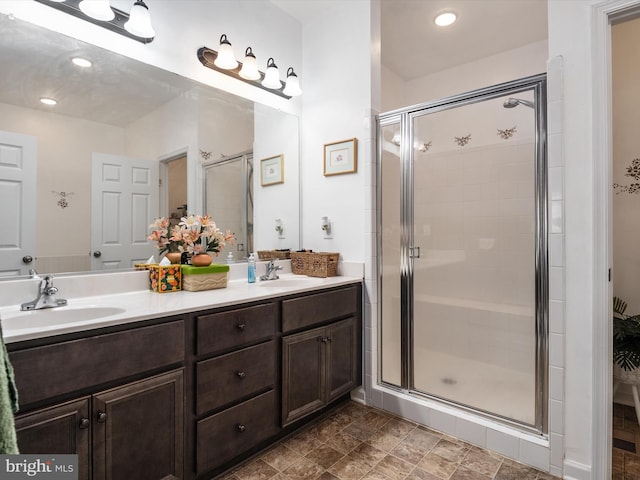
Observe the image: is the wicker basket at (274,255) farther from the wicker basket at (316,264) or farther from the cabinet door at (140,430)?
the cabinet door at (140,430)

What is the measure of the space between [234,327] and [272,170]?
1.35 m

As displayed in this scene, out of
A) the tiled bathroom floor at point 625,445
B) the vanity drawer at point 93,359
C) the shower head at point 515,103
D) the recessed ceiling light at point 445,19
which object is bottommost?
the tiled bathroom floor at point 625,445

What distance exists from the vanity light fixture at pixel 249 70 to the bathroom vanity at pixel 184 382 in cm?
135

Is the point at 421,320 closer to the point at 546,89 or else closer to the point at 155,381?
the point at 546,89

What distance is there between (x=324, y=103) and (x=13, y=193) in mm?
1871

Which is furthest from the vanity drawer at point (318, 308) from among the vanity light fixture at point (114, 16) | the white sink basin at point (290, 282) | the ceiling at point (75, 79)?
the vanity light fixture at point (114, 16)

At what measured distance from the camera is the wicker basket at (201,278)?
1.78 m

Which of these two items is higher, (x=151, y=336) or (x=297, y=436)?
(x=151, y=336)

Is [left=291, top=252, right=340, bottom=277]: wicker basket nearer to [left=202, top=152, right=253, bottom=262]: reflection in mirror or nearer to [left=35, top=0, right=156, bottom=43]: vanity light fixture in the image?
[left=202, top=152, right=253, bottom=262]: reflection in mirror

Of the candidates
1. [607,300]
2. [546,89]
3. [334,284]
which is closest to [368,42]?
[546,89]

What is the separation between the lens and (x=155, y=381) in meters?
1.30

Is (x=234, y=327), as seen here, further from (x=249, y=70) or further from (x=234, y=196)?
(x=249, y=70)

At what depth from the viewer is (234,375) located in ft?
5.12

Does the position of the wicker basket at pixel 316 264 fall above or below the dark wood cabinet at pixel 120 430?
above
